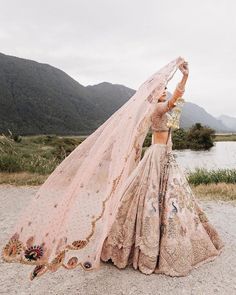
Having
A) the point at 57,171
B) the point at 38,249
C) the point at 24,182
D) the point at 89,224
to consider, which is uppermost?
the point at 57,171

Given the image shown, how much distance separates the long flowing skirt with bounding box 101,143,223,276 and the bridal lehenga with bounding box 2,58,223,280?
0.01 m

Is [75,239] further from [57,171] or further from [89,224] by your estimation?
[57,171]

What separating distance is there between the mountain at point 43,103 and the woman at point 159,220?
219ft

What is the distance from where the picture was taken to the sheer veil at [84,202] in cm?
413

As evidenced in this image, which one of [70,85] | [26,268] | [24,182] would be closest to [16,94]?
[70,85]

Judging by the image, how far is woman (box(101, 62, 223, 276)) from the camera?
4871 mm

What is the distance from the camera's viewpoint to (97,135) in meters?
4.80

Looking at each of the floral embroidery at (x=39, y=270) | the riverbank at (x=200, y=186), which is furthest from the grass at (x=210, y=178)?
the floral embroidery at (x=39, y=270)

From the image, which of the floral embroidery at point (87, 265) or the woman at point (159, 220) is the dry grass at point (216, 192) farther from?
the floral embroidery at point (87, 265)

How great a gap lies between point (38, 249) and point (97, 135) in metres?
1.47

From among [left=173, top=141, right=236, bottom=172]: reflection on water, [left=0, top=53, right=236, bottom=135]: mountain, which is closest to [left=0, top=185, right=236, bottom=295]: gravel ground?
[left=173, top=141, right=236, bottom=172]: reflection on water

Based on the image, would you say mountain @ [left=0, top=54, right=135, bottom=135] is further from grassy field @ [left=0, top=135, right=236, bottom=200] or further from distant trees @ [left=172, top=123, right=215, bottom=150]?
grassy field @ [left=0, top=135, right=236, bottom=200]

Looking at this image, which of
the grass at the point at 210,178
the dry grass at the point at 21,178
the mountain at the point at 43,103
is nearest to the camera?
the dry grass at the point at 21,178

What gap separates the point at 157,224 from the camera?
4.88 meters
